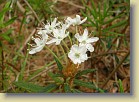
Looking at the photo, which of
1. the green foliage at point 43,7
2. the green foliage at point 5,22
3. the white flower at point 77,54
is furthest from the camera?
the green foliage at point 43,7

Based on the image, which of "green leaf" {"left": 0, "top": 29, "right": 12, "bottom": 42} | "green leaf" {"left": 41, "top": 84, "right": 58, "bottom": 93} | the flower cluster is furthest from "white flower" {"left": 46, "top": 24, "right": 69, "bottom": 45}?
"green leaf" {"left": 0, "top": 29, "right": 12, "bottom": 42}

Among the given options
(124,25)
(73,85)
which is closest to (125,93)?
(73,85)

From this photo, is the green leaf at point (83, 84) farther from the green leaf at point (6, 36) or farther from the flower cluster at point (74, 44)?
the green leaf at point (6, 36)

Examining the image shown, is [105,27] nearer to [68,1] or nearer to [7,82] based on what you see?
[68,1]

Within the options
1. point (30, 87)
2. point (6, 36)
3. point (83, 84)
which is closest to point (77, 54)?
point (83, 84)

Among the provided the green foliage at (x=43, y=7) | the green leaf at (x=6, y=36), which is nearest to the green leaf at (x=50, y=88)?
the green leaf at (x=6, y=36)

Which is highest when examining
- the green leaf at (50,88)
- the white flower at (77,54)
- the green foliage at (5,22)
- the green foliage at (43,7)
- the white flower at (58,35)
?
the green foliage at (43,7)

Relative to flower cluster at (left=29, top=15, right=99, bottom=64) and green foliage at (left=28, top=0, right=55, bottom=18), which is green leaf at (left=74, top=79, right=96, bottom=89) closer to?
flower cluster at (left=29, top=15, right=99, bottom=64)

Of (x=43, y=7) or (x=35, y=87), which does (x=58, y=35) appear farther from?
(x=43, y=7)

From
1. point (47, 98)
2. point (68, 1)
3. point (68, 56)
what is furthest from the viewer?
point (68, 1)
